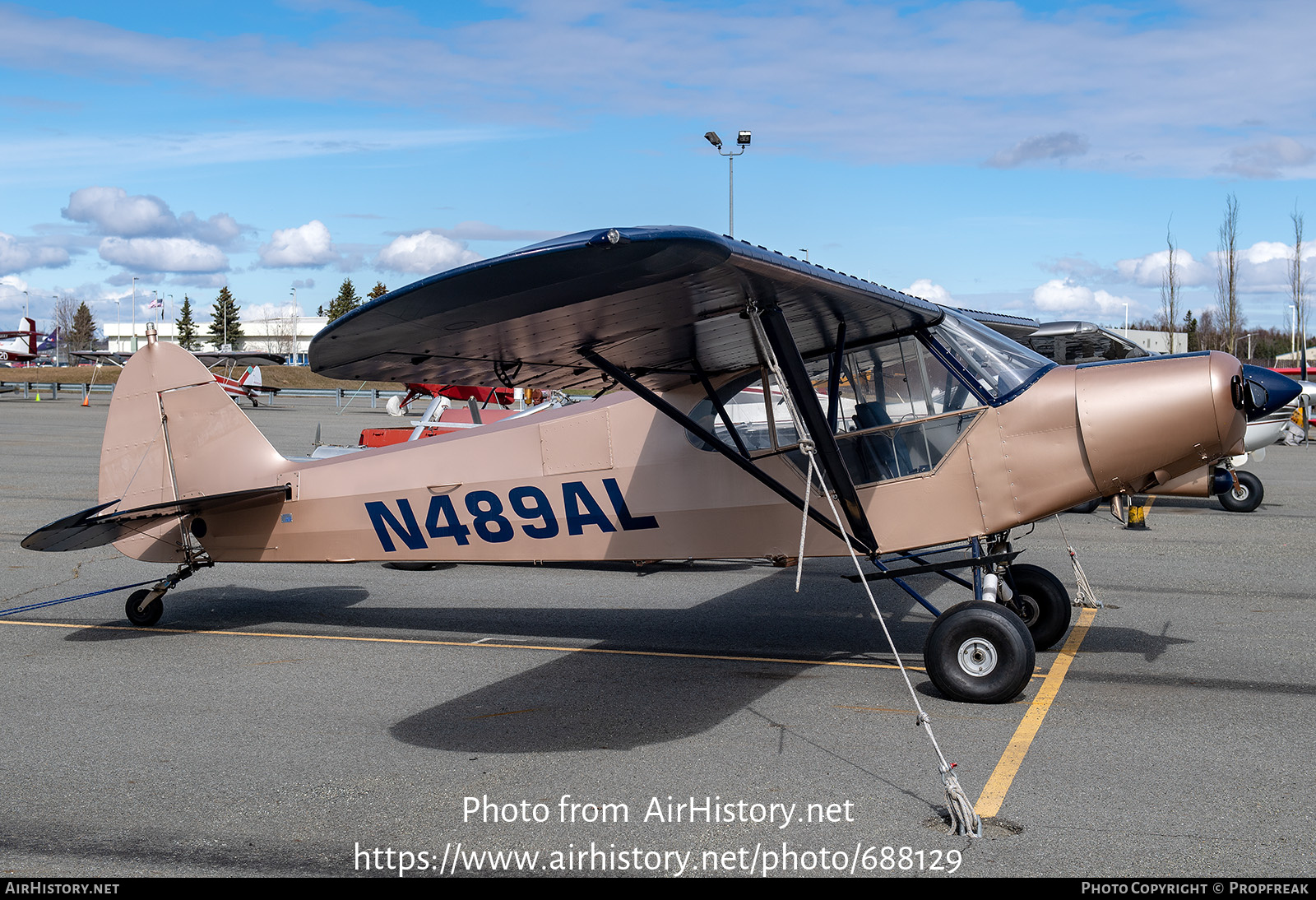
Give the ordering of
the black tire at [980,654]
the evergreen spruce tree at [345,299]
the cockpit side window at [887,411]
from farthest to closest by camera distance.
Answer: the evergreen spruce tree at [345,299] → the cockpit side window at [887,411] → the black tire at [980,654]

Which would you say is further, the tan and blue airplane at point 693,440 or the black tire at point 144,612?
the black tire at point 144,612

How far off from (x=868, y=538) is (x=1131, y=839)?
2655mm

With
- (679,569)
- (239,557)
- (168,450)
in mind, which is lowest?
(679,569)

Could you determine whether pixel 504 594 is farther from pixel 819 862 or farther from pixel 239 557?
pixel 819 862

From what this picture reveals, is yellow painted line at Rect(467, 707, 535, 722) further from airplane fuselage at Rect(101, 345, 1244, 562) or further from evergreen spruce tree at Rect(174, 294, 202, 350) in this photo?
evergreen spruce tree at Rect(174, 294, 202, 350)

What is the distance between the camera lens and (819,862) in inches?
153

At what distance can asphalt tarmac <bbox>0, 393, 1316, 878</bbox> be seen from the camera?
402cm

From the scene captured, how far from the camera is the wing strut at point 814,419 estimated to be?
5.66 meters

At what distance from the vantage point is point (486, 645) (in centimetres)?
774

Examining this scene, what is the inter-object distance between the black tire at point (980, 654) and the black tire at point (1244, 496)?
12.4 m

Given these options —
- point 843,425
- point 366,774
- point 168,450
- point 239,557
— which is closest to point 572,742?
point 366,774

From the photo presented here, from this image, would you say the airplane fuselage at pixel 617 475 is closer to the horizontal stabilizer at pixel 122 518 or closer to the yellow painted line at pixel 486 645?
the horizontal stabilizer at pixel 122 518

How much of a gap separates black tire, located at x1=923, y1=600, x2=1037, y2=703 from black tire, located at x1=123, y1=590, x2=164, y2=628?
243 inches

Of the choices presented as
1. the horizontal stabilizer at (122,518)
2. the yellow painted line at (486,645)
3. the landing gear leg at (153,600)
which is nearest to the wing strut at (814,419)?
the yellow painted line at (486,645)
